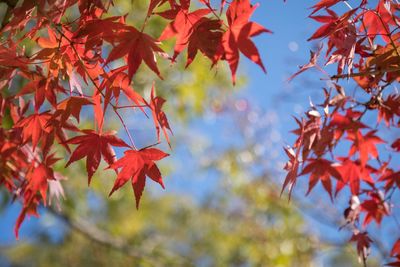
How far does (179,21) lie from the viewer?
0.84 metres

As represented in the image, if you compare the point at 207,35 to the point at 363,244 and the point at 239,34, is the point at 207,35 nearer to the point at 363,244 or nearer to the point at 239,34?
the point at 239,34

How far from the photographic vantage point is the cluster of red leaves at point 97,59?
2.55ft

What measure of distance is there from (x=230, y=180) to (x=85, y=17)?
3489mm

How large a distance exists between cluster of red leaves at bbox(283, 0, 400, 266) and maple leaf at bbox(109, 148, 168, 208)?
255 millimetres

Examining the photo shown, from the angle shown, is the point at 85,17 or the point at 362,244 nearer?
the point at 85,17

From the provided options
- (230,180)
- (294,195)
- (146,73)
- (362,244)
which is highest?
(146,73)

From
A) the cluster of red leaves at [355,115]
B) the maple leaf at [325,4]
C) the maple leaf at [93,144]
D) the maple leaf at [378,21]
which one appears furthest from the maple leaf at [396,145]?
the maple leaf at [93,144]

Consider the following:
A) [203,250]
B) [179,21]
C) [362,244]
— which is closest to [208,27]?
[179,21]

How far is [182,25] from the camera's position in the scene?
84 centimetres

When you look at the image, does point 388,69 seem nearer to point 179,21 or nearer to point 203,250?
point 179,21

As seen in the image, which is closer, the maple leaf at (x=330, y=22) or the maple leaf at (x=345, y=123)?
the maple leaf at (x=330, y=22)

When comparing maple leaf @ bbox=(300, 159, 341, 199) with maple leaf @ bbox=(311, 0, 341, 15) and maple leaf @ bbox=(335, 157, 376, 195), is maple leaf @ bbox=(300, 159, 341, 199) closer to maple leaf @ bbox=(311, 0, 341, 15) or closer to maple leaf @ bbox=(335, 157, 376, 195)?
maple leaf @ bbox=(335, 157, 376, 195)

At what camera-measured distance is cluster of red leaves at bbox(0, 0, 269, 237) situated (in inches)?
30.6

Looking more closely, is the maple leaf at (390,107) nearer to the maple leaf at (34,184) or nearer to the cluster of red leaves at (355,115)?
the cluster of red leaves at (355,115)
